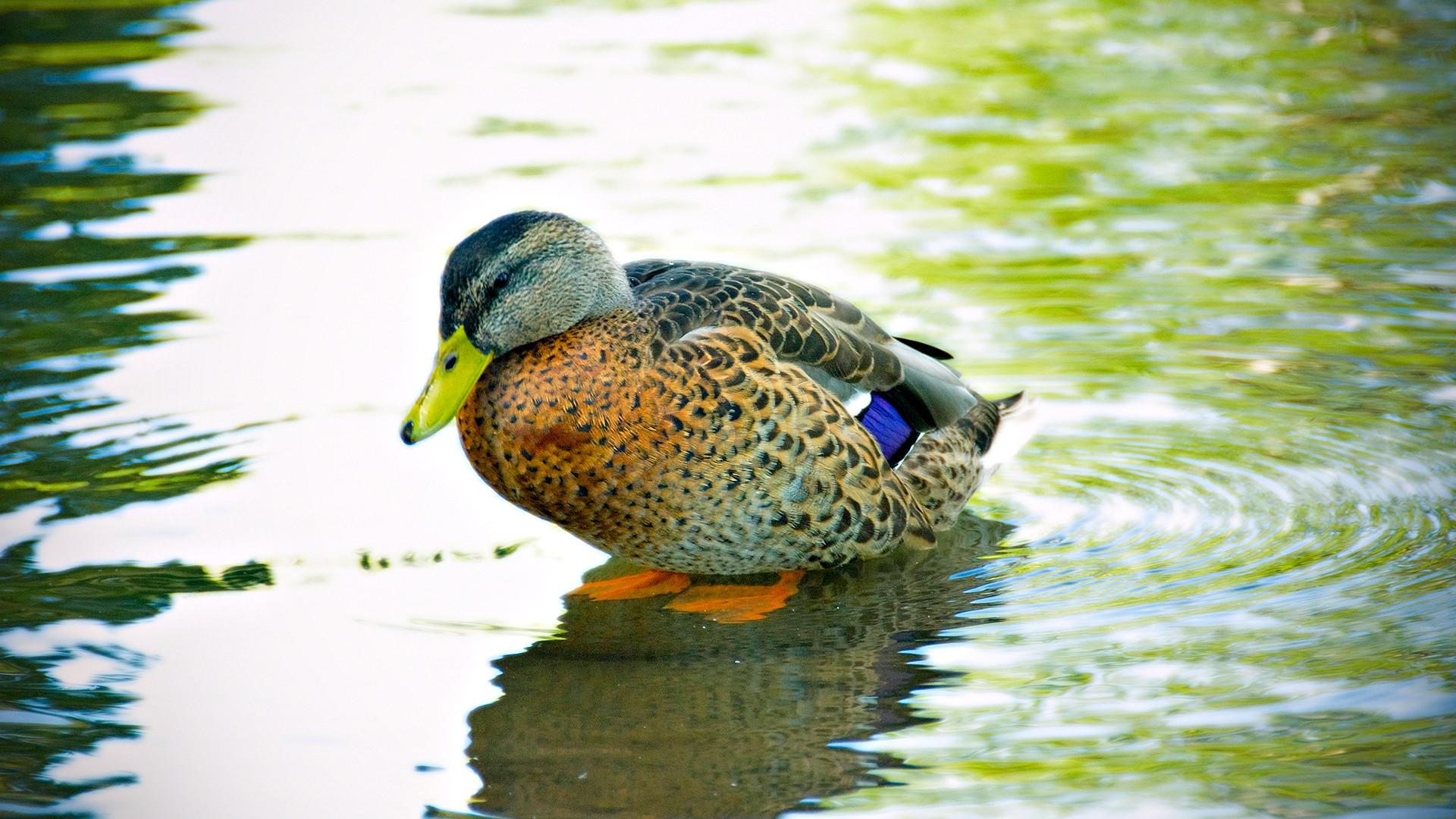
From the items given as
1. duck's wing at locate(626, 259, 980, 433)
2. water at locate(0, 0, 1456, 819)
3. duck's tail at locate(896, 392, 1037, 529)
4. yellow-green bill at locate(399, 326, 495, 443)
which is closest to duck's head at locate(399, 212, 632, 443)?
yellow-green bill at locate(399, 326, 495, 443)

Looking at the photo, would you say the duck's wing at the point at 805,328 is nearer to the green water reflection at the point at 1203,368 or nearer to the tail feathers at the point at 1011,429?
the tail feathers at the point at 1011,429

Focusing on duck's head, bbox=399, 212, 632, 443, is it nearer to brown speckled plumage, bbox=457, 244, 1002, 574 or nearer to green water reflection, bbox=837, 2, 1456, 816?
brown speckled plumage, bbox=457, 244, 1002, 574

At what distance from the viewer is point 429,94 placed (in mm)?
11773

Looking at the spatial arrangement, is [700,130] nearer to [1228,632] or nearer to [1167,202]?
[1167,202]

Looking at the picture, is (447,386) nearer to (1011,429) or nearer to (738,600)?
(738,600)

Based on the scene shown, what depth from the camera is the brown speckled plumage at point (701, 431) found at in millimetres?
5152

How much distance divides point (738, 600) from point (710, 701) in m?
0.85

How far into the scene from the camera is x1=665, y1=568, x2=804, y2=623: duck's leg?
5.48 m

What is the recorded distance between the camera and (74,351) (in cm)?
753

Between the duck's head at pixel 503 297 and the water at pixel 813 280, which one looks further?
the duck's head at pixel 503 297

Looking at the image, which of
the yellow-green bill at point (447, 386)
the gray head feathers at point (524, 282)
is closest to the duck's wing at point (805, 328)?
the gray head feathers at point (524, 282)

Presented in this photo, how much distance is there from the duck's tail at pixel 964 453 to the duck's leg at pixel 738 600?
535 mm

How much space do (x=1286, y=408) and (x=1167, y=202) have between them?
278 centimetres

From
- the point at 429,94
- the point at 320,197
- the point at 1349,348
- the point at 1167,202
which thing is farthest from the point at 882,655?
the point at 429,94
